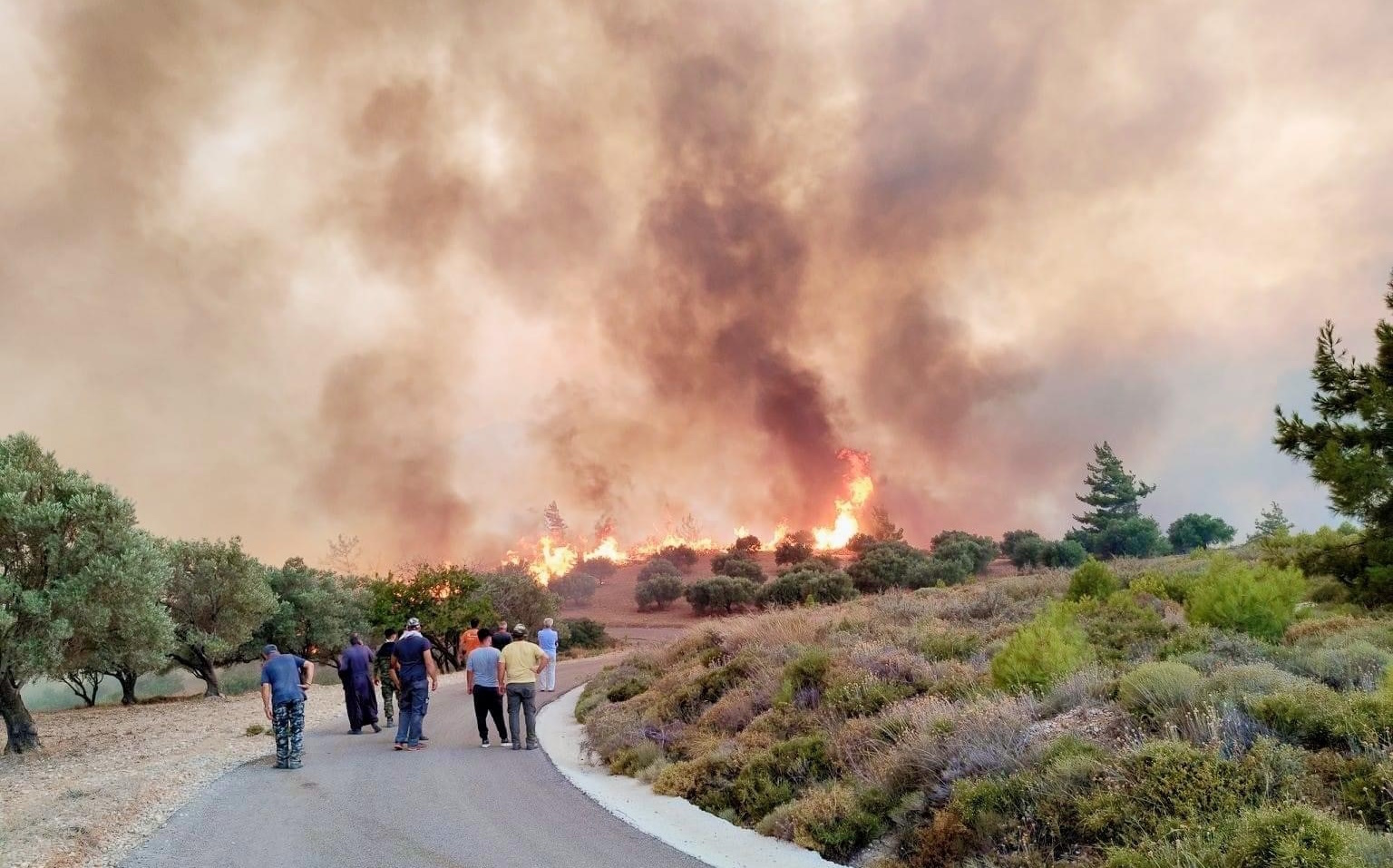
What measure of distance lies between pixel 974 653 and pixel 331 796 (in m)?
10.7

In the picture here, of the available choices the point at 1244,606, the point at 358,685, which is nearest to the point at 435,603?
the point at 358,685

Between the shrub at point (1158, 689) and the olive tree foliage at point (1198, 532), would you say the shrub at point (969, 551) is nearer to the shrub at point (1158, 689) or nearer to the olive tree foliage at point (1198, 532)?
the olive tree foliage at point (1198, 532)

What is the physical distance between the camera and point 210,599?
1395 inches

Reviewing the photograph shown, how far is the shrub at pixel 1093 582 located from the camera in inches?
853

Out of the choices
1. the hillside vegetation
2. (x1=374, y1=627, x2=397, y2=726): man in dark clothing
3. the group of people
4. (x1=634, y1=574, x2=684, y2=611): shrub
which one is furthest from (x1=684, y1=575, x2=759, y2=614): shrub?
the group of people

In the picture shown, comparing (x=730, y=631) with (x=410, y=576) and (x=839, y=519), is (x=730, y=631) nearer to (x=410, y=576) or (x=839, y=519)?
(x=410, y=576)

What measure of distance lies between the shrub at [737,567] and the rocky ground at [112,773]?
58115 millimetres

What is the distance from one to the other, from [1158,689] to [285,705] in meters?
13.7

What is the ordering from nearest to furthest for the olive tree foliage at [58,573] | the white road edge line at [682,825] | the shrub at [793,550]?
the white road edge line at [682,825] < the olive tree foliage at [58,573] < the shrub at [793,550]

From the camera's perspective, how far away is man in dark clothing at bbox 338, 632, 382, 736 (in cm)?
1889

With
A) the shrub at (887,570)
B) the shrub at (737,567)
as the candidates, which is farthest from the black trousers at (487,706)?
the shrub at (737,567)

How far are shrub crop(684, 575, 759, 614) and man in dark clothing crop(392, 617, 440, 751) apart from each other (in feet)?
196

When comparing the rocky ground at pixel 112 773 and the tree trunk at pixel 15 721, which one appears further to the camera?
the tree trunk at pixel 15 721

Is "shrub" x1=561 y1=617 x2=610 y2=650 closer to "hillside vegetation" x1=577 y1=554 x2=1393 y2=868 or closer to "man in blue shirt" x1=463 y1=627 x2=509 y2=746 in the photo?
"hillside vegetation" x1=577 y1=554 x2=1393 y2=868
